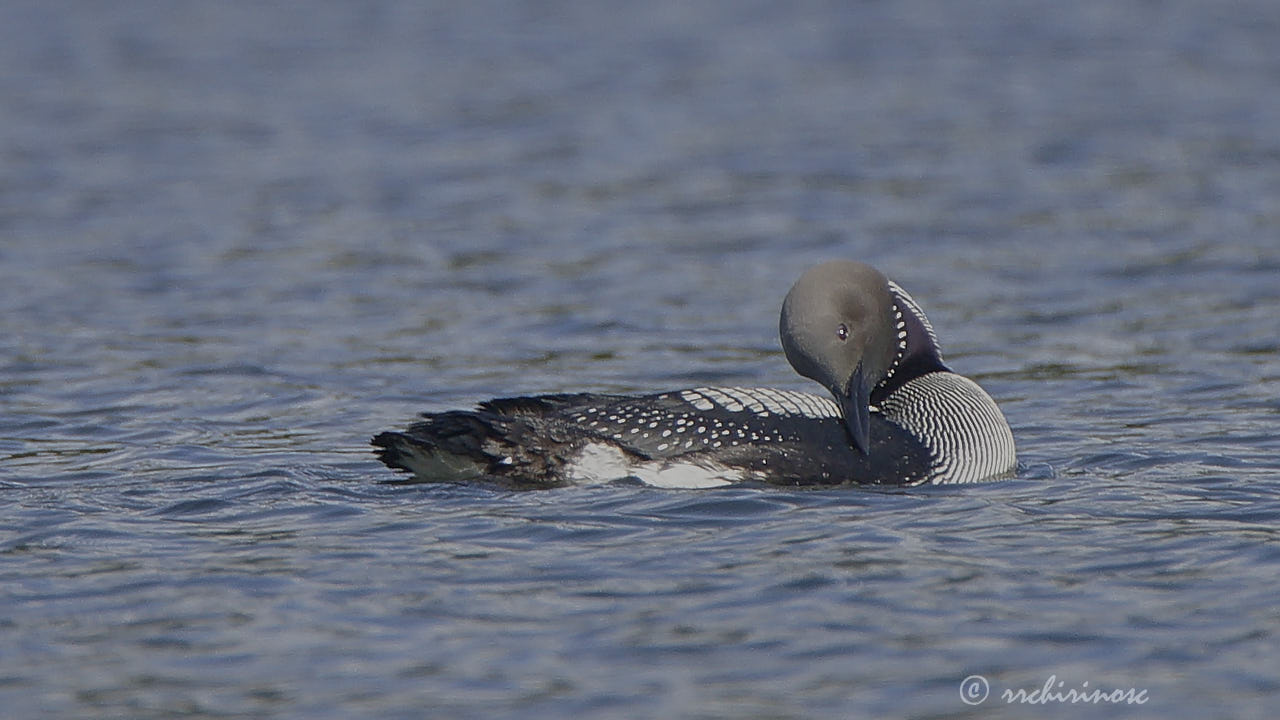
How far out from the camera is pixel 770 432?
588 cm

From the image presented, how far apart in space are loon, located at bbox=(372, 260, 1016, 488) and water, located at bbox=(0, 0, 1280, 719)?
12 cm

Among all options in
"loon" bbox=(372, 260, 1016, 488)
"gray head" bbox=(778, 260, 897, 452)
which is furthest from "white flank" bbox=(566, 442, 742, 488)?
"gray head" bbox=(778, 260, 897, 452)

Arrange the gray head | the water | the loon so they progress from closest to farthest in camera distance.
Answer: the water → the loon → the gray head

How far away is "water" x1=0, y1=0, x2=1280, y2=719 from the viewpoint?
4367 millimetres

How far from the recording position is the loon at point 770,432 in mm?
5754

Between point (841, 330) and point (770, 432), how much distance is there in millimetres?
428

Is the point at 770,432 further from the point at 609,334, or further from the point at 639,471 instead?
the point at 609,334

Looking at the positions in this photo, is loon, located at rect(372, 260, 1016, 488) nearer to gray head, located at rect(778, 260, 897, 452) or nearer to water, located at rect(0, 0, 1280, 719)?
gray head, located at rect(778, 260, 897, 452)

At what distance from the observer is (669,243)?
33.4ft

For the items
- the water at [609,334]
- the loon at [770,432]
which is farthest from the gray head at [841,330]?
the water at [609,334]

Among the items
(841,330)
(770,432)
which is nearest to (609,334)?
(841,330)

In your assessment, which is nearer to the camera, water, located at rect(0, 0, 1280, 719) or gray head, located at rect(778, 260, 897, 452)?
water, located at rect(0, 0, 1280, 719)

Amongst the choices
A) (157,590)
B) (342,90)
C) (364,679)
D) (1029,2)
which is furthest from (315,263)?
(1029,2)

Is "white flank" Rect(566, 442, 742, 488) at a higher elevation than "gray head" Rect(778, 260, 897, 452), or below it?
below
